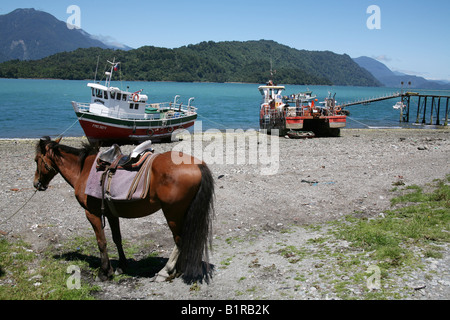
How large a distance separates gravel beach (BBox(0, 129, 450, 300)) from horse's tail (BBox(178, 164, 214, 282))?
30cm

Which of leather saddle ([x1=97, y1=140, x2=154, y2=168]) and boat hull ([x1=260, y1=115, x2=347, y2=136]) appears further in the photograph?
boat hull ([x1=260, y1=115, x2=347, y2=136])

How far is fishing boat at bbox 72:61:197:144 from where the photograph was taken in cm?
2438

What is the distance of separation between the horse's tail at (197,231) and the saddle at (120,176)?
769mm

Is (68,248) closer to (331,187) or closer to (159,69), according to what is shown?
(331,187)

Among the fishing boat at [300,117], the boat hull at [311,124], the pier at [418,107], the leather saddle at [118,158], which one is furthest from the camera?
the pier at [418,107]

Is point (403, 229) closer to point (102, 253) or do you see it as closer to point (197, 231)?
point (197, 231)

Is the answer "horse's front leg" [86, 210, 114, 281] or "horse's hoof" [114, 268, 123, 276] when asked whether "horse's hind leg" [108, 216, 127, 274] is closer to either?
"horse's hoof" [114, 268, 123, 276]

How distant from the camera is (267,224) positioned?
8.27 m

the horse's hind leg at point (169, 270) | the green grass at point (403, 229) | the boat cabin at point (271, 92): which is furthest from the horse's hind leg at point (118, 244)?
the boat cabin at point (271, 92)

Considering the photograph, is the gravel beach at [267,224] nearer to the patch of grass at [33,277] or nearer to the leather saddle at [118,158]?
the patch of grass at [33,277]

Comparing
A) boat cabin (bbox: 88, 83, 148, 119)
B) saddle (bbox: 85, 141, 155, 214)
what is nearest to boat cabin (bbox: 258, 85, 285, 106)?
boat cabin (bbox: 88, 83, 148, 119)

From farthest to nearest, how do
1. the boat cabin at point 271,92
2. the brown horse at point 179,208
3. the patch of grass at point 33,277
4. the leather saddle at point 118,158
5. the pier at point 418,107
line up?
the pier at point 418,107 → the boat cabin at point 271,92 → the leather saddle at point 118,158 → the brown horse at point 179,208 → the patch of grass at point 33,277

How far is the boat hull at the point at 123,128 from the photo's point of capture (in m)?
24.3
